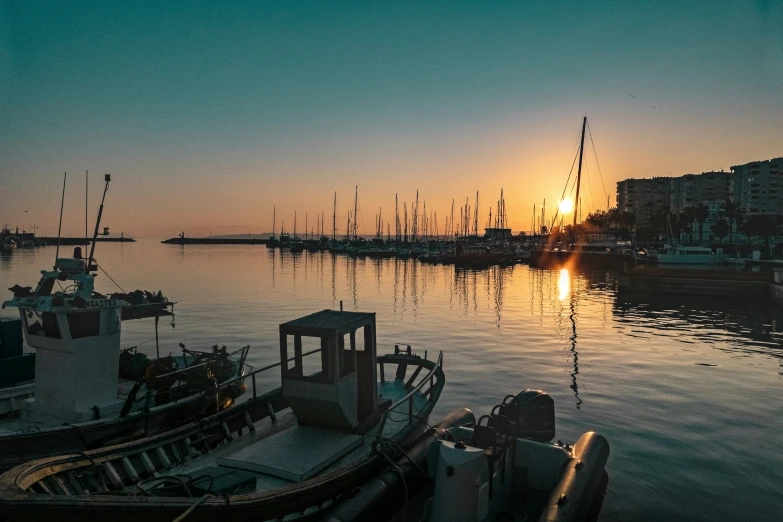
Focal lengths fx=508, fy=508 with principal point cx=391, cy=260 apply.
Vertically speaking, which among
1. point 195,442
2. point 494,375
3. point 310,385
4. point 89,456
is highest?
point 310,385

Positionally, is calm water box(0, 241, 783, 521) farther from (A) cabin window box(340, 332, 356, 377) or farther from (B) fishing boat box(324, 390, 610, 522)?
(A) cabin window box(340, 332, 356, 377)

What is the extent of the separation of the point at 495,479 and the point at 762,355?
26346 mm

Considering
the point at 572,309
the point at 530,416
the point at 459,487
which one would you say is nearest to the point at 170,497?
the point at 459,487

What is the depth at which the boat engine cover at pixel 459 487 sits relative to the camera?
29.6 feet

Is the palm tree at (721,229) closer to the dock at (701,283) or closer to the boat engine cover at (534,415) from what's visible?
the dock at (701,283)

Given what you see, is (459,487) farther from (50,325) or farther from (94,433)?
(50,325)

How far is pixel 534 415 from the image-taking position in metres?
12.3

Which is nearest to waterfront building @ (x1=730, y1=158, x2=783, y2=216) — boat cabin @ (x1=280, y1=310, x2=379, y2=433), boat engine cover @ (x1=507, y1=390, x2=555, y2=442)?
boat engine cover @ (x1=507, y1=390, x2=555, y2=442)

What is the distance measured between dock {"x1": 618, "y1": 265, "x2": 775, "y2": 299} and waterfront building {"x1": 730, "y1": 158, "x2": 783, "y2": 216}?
151 metres

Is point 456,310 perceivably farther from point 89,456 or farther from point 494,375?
point 89,456

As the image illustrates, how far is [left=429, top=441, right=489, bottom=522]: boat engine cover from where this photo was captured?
29.6ft

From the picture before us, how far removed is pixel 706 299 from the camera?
176ft

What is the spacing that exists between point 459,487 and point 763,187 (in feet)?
736

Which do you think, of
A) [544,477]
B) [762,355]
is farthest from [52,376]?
[762,355]
